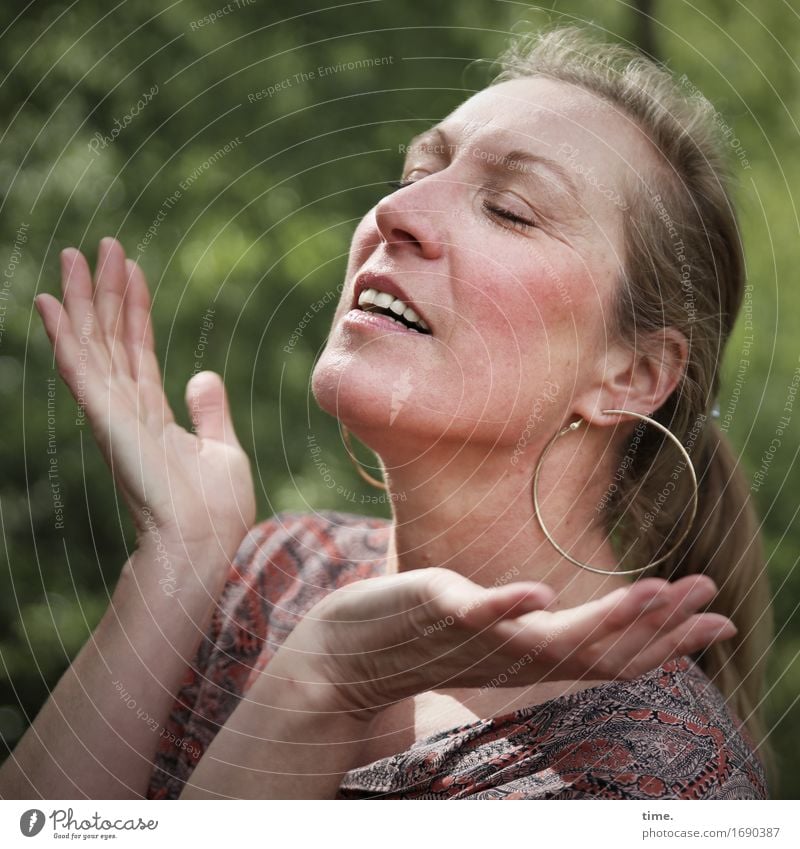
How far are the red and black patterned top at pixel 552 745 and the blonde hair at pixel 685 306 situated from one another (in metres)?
0.17

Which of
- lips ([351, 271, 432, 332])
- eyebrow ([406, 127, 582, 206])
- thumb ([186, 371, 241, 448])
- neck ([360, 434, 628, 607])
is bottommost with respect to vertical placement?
neck ([360, 434, 628, 607])

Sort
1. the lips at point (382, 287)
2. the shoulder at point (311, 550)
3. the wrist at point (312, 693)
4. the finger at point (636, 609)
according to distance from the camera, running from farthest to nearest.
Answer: the shoulder at point (311, 550), the lips at point (382, 287), the wrist at point (312, 693), the finger at point (636, 609)

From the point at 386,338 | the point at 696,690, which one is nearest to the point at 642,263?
the point at 386,338

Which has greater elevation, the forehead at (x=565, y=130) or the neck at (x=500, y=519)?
the forehead at (x=565, y=130)

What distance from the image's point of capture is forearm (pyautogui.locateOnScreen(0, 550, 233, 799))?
103 cm

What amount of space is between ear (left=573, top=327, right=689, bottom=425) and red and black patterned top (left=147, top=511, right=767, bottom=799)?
0.27 metres

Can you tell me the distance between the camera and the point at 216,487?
44.8 inches

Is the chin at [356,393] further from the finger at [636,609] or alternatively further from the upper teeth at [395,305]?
the finger at [636,609]

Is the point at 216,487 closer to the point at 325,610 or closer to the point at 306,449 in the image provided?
the point at 325,610

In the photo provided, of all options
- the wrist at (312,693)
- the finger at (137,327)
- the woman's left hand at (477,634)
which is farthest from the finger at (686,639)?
the finger at (137,327)

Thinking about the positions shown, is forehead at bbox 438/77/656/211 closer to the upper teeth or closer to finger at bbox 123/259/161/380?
the upper teeth

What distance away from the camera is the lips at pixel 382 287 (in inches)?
38.3

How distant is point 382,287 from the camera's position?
3.22 ft

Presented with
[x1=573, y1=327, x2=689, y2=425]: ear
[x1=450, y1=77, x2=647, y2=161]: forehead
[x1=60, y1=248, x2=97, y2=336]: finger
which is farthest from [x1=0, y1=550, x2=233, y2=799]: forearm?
[x1=450, y1=77, x2=647, y2=161]: forehead
